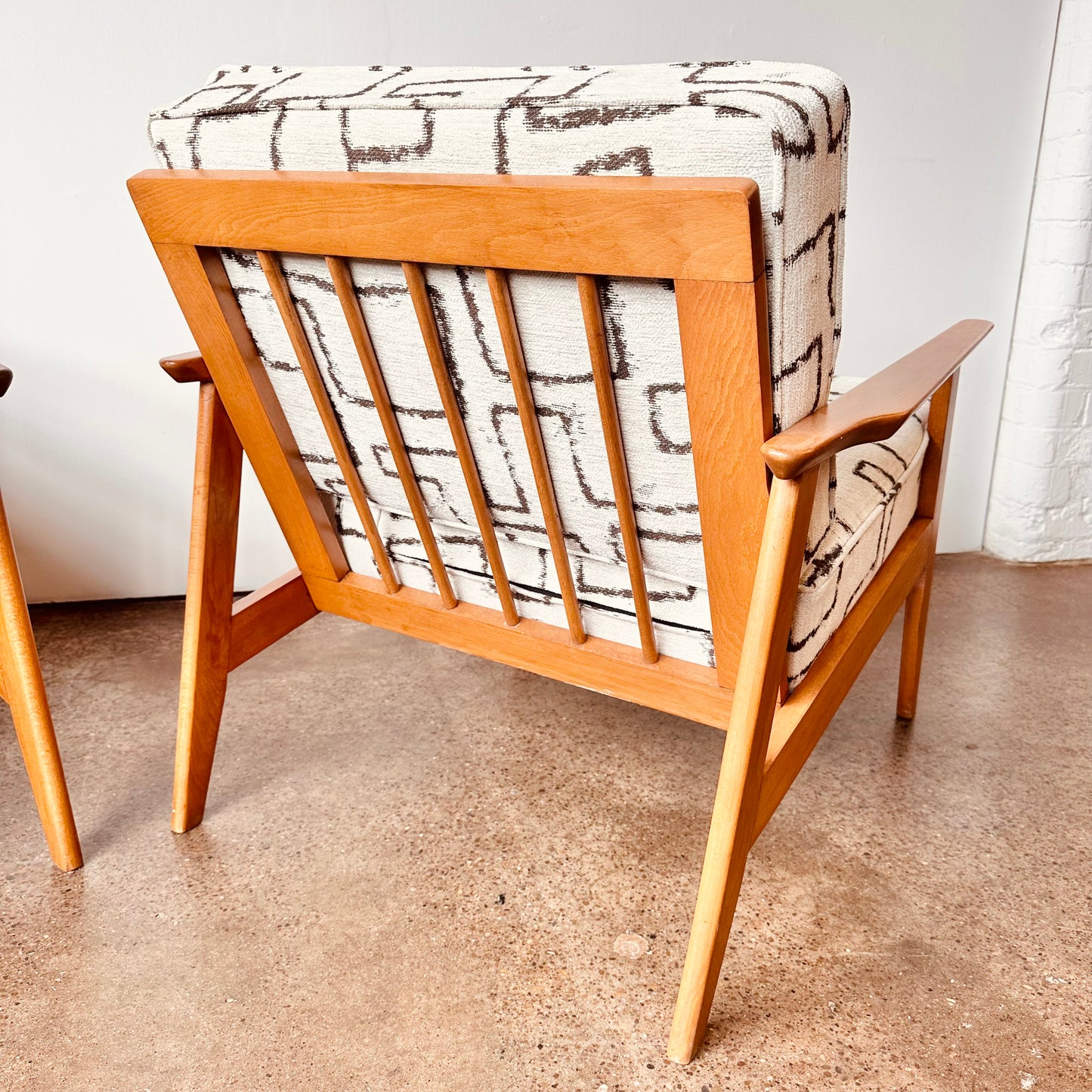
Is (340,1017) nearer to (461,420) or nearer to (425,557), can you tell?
(425,557)

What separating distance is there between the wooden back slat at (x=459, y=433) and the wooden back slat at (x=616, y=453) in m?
0.17

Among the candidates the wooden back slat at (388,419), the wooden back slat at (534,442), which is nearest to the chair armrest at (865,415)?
the wooden back slat at (534,442)

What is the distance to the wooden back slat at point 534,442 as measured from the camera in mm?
842

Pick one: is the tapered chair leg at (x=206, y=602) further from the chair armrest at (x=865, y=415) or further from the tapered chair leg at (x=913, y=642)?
the tapered chair leg at (x=913, y=642)

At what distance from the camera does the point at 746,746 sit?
2.91 ft

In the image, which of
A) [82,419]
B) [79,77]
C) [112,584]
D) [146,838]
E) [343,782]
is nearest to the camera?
[146,838]

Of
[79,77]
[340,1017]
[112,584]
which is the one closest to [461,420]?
[340,1017]

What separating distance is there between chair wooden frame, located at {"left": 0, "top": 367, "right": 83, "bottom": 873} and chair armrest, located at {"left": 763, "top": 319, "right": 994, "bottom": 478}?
974mm

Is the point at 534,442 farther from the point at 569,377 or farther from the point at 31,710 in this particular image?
the point at 31,710

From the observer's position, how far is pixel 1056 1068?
986 millimetres

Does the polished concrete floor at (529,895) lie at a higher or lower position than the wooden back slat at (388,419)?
lower

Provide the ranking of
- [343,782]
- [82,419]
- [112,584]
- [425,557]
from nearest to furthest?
[425,557]
[343,782]
[82,419]
[112,584]

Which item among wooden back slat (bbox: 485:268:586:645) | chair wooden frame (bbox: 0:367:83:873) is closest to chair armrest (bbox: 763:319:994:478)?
wooden back slat (bbox: 485:268:586:645)

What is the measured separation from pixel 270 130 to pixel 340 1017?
949 millimetres
